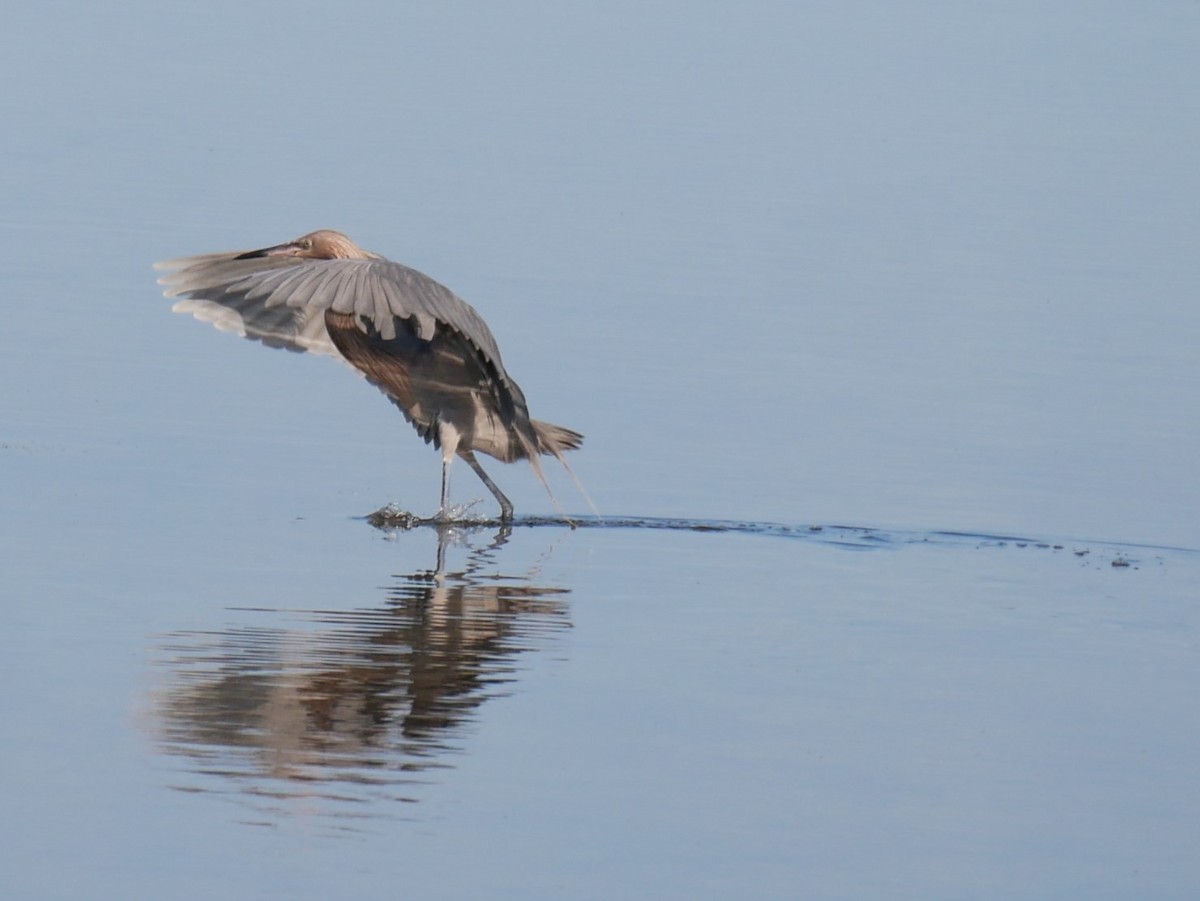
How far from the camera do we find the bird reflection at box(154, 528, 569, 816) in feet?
25.0

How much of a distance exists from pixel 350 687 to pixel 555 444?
12.8 feet

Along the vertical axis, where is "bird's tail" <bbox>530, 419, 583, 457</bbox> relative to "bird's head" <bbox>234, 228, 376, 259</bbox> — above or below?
below

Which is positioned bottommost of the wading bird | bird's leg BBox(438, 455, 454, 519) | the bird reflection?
the bird reflection

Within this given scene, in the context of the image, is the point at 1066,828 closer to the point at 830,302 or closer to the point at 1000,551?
the point at 1000,551

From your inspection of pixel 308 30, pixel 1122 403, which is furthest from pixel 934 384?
pixel 308 30

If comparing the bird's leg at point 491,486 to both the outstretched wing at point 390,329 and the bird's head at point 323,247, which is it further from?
the bird's head at point 323,247

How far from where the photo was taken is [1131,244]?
1992 cm

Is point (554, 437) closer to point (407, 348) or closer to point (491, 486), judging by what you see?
point (491, 486)

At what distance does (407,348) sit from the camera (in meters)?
12.5

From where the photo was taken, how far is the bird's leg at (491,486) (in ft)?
40.5

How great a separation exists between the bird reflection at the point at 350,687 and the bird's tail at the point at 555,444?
170cm

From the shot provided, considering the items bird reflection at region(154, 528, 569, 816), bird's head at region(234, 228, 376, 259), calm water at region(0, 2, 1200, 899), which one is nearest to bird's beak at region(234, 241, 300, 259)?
bird's head at region(234, 228, 376, 259)

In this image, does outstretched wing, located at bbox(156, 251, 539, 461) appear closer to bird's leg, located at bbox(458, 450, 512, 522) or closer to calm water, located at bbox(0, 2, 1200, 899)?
bird's leg, located at bbox(458, 450, 512, 522)

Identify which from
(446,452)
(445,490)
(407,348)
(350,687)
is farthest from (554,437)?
(350,687)
